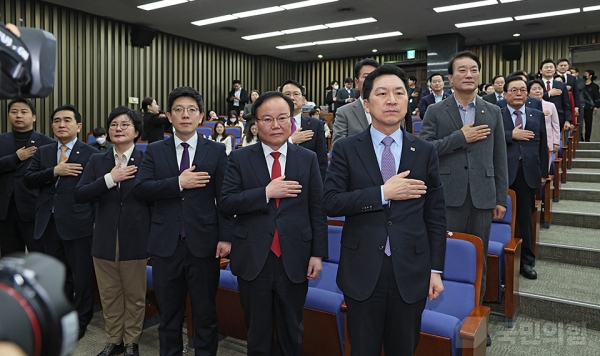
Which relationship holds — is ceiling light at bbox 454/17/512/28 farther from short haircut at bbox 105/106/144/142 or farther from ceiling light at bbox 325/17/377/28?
short haircut at bbox 105/106/144/142

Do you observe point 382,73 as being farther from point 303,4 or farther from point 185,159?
point 303,4

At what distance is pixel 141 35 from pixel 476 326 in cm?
954

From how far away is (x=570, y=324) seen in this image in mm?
2684

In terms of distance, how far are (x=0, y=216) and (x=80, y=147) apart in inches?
31.5

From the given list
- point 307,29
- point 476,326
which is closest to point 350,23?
point 307,29

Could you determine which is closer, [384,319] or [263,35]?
[384,319]

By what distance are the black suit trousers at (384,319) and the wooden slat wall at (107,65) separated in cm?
770

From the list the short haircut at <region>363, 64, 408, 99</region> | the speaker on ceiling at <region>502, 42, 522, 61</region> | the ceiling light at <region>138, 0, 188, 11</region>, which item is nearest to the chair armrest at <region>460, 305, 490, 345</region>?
the short haircut at <region>363, 64, 408, 99</region>

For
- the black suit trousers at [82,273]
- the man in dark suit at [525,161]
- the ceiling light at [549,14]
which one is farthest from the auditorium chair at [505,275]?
the ceiling light at [549,14]

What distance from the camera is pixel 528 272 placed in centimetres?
314

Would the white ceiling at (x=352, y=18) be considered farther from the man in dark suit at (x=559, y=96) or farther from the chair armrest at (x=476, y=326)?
the chair armrest at (x=476, y=326)

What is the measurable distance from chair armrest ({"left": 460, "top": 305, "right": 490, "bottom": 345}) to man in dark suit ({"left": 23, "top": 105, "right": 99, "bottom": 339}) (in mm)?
2182

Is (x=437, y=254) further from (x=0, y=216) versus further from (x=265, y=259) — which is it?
(x=0, y=216)

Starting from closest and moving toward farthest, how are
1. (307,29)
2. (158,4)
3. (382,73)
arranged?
(382,73) → (158,4) → (307,29)
